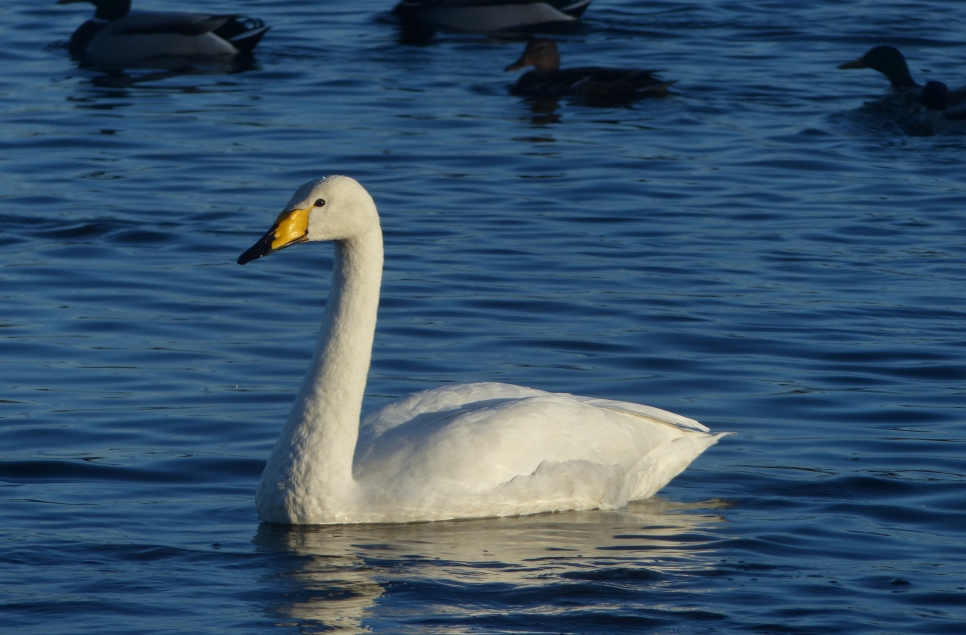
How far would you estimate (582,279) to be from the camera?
36.1 ft

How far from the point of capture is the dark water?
20.1ft

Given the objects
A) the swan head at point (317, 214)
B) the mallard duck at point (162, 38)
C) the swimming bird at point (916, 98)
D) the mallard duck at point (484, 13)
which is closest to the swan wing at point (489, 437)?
the swan head at point (317, 214)

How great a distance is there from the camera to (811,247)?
1190 centimetres

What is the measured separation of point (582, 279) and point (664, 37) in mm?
10926

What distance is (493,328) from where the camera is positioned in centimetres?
991

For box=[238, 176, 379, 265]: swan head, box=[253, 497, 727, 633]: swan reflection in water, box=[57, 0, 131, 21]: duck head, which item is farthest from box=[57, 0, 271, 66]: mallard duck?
box=[253, 497, 727, 633]: swan reflection in water

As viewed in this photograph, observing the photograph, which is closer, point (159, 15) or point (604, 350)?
point (604, 350)

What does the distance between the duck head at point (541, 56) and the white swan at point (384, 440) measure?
37.3 ft

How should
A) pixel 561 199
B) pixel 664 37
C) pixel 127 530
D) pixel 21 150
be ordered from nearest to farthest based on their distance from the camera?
pixel 127 530
pixel 561 199
pixel 21 150
pixel 664 37

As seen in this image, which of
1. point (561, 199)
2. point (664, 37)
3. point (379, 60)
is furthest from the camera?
point (664, 37)

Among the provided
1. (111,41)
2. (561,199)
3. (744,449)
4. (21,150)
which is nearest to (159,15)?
(111,41)

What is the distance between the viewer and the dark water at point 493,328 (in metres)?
6.14

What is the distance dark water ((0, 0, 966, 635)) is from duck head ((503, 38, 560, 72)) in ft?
1.43

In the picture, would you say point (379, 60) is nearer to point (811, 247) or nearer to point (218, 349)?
point (811, 247)
